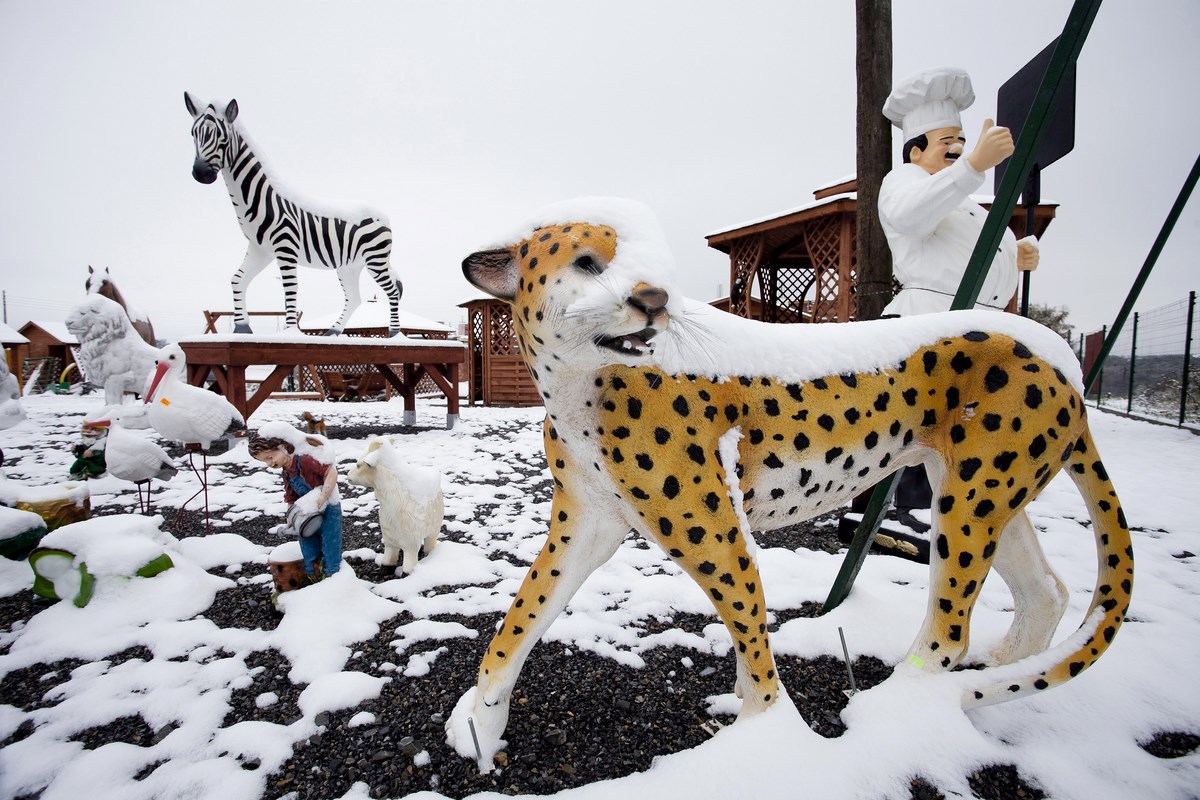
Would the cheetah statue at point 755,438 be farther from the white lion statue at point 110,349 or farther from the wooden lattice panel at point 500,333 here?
the wooden lattice panel at point 500,333

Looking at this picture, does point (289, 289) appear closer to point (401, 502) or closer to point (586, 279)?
point (401, 502)

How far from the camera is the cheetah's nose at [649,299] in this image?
1007mm

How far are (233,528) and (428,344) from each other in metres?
4.17

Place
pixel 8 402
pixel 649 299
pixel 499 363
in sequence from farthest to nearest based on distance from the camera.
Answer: pixel 499 363, pixel 8 402, pixel 649 299

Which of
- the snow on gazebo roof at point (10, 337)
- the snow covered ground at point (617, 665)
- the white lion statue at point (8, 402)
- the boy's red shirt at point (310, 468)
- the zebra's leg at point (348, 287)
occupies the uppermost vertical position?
the zebra's leg at point (348, 287)

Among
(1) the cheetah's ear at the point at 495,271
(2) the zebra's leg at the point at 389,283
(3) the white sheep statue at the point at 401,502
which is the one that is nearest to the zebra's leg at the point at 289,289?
(2) the zebra's leg at the point at 389,283

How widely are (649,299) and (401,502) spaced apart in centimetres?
223

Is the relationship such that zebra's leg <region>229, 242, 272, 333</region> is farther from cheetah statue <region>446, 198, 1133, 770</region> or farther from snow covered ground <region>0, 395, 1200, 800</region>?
cheetah statue <region>446, 198, 1133, 770</region>

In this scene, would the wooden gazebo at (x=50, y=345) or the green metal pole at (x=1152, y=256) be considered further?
the wooden gazebo at (x=50, y=345)

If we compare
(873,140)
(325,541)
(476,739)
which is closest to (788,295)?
(873,140)

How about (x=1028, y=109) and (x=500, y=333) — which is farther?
(x=500, y=333)

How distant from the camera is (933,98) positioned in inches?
84.1

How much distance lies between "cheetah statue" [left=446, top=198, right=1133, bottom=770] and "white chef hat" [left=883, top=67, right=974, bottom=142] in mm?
1198

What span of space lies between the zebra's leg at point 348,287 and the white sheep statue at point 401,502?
14.8 feet
